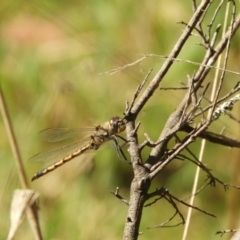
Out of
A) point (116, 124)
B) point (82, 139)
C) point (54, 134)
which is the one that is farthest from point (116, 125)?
point (54, 134)

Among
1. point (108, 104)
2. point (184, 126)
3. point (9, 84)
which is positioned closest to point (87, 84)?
point (108, 104)

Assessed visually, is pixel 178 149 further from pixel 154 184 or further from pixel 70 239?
pixel 154 184

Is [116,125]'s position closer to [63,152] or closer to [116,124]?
[116,124]

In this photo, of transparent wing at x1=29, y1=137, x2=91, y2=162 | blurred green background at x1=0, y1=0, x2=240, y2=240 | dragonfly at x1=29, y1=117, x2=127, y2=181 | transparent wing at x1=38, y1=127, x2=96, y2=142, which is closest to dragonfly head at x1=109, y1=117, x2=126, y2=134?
dragonfly at x1=29, y1=117, x2=127, y2=181

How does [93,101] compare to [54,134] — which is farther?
[93,101]

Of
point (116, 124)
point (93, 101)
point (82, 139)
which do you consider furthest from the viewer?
point (93, 101)

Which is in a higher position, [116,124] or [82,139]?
[82,139]
